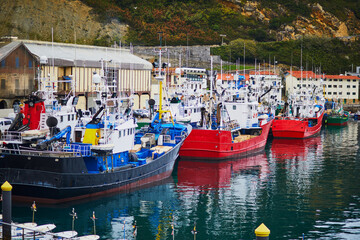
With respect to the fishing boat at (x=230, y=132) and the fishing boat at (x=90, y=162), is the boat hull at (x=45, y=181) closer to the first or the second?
the fishing boat at (x=90, y=162)

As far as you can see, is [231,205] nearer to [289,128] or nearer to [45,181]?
[45,181]

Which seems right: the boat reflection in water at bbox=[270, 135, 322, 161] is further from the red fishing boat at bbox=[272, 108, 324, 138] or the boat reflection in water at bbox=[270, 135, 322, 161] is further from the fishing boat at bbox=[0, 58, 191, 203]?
the fishing boat at bbox=[0, 58, 191, 203]

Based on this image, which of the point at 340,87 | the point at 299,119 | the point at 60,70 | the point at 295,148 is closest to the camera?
the point at 295,148

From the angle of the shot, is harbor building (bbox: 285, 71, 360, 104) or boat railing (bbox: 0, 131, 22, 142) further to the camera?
harbor building (bbox: 285, 71, 360, 104)

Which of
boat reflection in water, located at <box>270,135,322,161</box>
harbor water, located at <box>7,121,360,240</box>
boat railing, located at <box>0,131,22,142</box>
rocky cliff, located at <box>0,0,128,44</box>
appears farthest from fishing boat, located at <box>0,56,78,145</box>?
rocky cliff, located at <box>0,0,128,44</box>

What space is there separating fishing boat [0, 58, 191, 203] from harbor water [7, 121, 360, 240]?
2.18 ft

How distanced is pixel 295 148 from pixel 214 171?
1527cm

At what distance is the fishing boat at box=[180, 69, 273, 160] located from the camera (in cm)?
4000

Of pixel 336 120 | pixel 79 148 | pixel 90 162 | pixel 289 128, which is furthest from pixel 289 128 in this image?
pixel 79 148

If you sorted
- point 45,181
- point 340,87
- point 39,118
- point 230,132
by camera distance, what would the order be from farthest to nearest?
1. point 340,87
2. point 230,132
3. point 39,118
4. point 45,181

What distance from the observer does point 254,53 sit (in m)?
96.2

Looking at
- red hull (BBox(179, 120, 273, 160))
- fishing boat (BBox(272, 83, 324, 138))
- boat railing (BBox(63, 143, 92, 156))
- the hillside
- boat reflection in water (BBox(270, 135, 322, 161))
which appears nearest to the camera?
boat railing (BBox(63, 143, 92, 156))

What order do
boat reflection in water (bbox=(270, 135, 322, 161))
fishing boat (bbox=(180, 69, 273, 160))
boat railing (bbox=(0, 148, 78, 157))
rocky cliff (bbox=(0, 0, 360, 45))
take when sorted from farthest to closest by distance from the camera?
rocky cliff (bbox=(0, 0, 360, 45)) < boat reflection in water (bbox=(270, 135, 322, 161)) < fishing boat (bbox=(180, 69, 273, 160)) < boat railing (bbox=(0, 148, 78, 157))

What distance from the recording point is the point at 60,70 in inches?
2092
